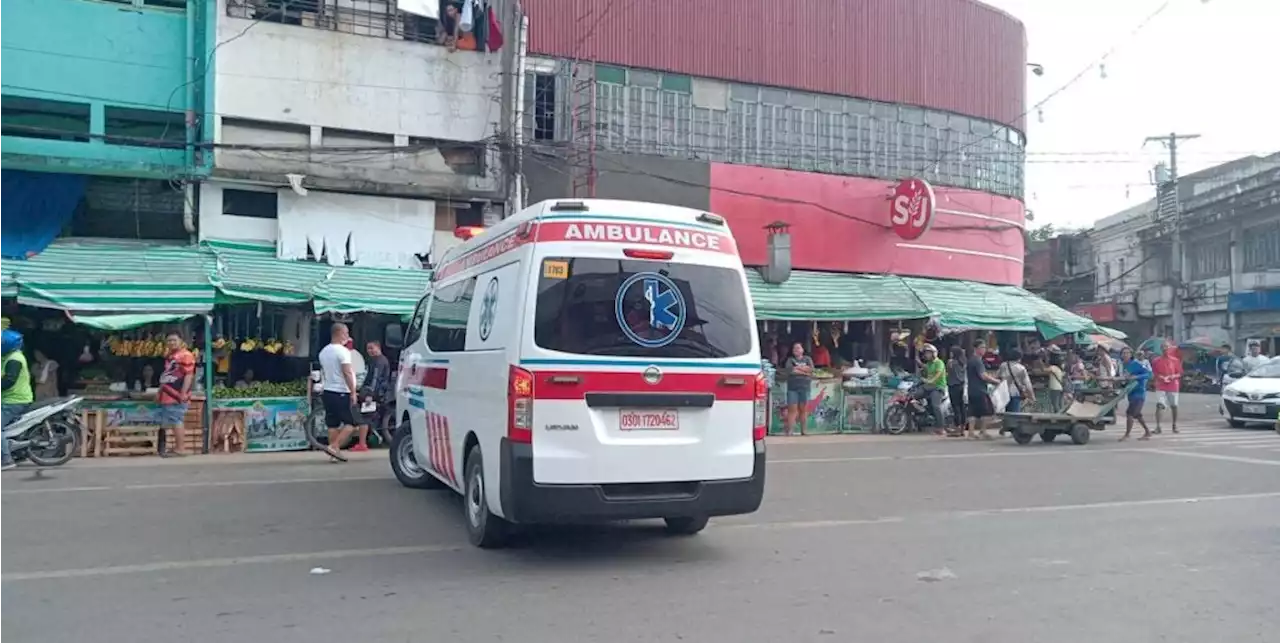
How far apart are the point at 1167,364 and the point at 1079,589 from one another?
13109mm

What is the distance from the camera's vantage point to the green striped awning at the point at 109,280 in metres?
13.0

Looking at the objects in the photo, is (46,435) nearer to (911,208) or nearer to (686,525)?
(686,525)

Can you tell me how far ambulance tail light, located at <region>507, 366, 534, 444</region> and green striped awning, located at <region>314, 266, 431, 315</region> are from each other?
7843mm

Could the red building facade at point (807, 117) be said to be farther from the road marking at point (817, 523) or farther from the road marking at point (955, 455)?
the road marking at point (817, 523)

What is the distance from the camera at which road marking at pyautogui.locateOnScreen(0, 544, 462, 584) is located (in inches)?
253

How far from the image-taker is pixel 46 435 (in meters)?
12.2

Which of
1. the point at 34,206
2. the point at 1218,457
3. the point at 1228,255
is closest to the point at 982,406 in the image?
the point at 1218,457

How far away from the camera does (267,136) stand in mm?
16422

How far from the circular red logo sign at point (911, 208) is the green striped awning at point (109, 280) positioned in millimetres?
13379

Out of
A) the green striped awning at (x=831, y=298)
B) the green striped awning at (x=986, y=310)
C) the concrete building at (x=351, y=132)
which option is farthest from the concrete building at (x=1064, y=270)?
the concrete building at (x=351, y=132)

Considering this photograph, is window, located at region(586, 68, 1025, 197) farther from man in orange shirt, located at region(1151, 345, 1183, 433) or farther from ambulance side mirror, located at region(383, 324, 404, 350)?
ambulance side mirror, located at region(383, 324, 404, 350)

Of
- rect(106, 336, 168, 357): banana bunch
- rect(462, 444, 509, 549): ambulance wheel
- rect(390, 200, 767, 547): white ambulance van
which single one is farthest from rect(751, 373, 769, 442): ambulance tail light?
rect(106, 336, 168, 357): banana bunch

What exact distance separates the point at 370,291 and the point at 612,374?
9.36 metres

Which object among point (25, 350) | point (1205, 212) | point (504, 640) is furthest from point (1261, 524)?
point (1205, 212)
